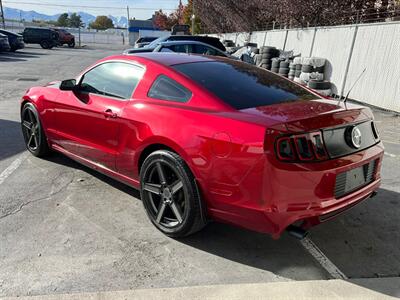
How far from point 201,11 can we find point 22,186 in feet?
123

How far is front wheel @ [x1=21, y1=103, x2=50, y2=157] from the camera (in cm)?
557

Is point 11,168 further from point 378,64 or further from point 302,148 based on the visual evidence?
point 378,64

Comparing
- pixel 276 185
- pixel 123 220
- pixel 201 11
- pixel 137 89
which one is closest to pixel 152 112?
pixel 137 89

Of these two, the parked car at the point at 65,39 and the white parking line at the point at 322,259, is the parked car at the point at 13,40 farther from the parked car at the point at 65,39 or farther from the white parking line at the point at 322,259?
the white parking line at the point at 322,259

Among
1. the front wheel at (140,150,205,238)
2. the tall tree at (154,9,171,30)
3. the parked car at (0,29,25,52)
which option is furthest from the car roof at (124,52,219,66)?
the tall tree at (154,9,171,30)

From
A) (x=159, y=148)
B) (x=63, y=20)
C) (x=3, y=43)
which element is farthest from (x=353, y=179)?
(x=63, y=20)

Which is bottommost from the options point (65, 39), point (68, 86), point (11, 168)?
point (65, 39)

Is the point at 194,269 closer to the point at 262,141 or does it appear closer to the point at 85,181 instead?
the point at 262,141

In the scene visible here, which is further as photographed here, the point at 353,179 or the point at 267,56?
the point at 267,56

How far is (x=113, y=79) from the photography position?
448cm

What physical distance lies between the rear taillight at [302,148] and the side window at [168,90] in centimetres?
102

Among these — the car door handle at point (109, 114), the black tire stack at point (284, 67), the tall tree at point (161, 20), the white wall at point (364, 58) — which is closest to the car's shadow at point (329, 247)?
the car door handle at point (109, 114)

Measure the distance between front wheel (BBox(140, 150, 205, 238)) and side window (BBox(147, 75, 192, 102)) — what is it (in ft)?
1.63

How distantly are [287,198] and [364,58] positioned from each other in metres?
9.46
